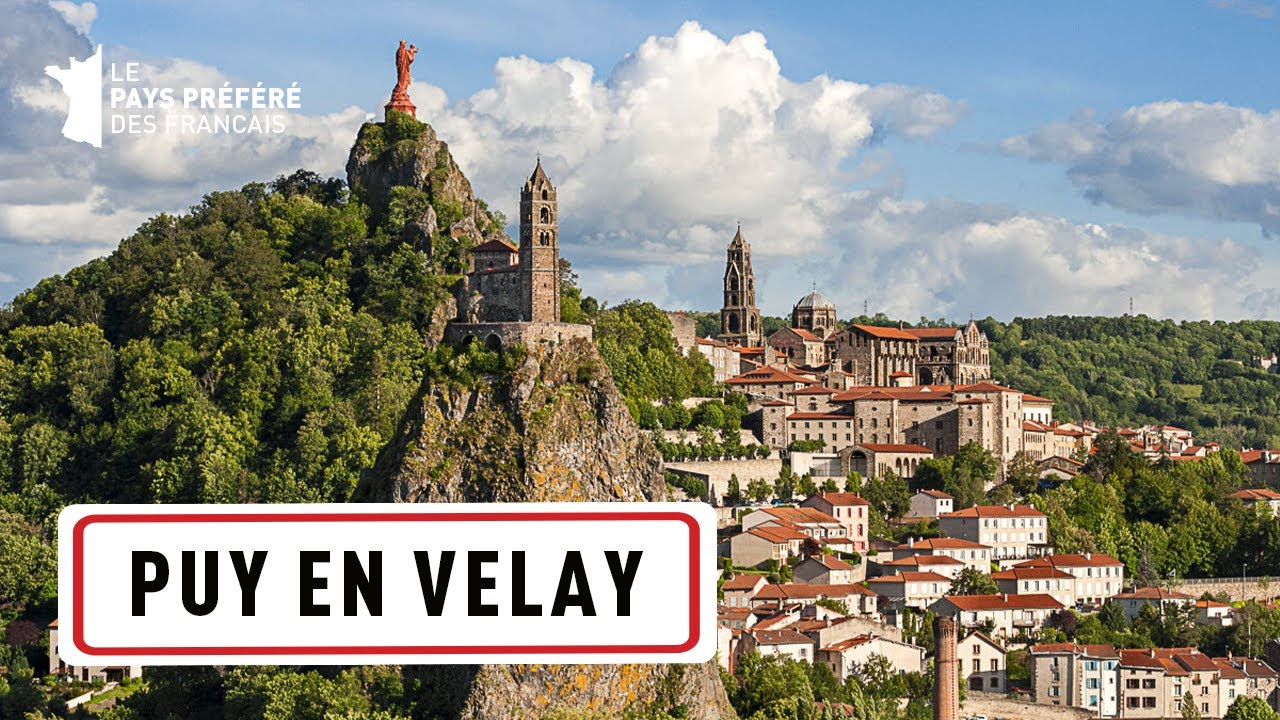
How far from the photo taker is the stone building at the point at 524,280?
2426 inches

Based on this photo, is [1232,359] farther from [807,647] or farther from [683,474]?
[807,647]

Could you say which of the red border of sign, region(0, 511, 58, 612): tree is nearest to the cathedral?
region(0, 511, 58, 612): tree

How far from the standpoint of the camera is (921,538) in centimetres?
7400

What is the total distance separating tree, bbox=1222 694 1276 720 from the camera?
5803 centimetres

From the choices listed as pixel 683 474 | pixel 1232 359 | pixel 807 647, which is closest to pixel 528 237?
pixel 683 474

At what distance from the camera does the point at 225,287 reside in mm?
77875

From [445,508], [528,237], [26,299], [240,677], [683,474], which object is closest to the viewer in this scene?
[445,508]

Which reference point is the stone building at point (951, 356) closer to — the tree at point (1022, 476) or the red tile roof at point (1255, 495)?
the tree at point (1022, 476)

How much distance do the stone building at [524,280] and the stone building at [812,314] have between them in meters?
36.8

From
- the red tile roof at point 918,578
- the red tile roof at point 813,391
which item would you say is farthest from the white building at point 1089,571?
the red tile roof at point 813,391

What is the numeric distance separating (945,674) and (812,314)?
52858 mm

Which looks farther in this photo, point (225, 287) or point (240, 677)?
point (225, 287)

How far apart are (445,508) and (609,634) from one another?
384 mm

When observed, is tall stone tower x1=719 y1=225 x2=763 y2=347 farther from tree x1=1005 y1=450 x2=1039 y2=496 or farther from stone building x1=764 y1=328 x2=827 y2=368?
tree x1=1005 y1=450 x2=1039 y2=496
